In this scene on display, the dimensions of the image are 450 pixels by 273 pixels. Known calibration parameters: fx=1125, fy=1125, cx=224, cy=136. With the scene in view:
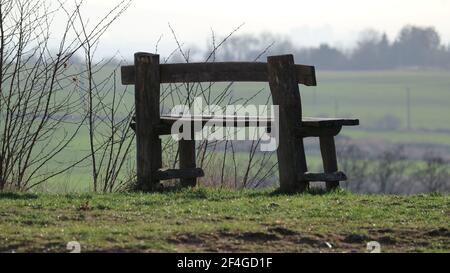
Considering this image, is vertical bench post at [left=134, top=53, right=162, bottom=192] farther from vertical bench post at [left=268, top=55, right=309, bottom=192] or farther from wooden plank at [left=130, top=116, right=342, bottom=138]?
vertical bench post at [left=268, top=55, right=309, bottom=192]

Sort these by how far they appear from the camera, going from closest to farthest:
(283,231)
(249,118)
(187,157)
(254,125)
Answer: (283,231) → (254,125) → (249,118) → (187,157)

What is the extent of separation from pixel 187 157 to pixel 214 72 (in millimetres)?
1044

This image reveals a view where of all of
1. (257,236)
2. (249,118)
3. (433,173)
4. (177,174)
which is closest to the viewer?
(257,236)

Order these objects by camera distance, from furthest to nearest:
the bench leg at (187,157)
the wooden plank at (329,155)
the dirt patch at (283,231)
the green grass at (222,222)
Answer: the bench leg at (187,157)
the wooden plank at (329,155)
the dirt patch at (283,231)
the green grass at (222,222)

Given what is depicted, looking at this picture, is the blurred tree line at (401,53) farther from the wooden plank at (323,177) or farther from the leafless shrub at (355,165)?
the wooden plank at (323,177)

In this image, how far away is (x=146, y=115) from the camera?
11016mm

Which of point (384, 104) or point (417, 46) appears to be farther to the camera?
point (417, 46)

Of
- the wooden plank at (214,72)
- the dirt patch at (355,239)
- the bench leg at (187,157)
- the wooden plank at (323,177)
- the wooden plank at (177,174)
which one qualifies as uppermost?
the wooden plank at (214,72)

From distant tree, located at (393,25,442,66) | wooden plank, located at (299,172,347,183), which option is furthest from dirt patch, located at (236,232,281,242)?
distant tree, located at (393,25,442,66)

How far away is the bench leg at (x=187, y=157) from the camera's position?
11.5m

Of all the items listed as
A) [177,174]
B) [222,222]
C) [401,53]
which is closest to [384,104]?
[401,53]

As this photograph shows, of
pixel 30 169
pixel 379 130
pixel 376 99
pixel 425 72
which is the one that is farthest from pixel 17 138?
pixel 425 72

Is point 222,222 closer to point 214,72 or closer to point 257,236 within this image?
point 257,236

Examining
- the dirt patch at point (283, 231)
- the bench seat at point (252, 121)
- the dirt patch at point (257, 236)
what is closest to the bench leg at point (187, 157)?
the bench seat at point (252, 121)
